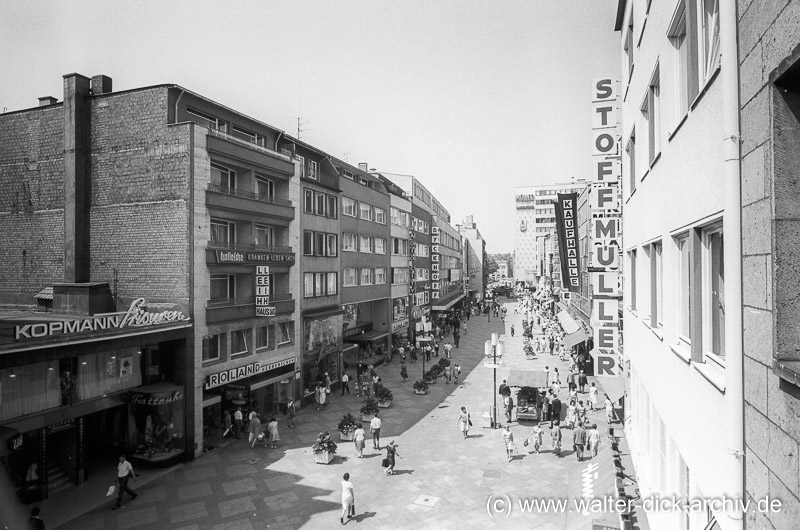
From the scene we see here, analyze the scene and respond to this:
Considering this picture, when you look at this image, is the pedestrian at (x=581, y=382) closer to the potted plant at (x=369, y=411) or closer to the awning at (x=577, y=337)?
the awning at (x=577, y=337)

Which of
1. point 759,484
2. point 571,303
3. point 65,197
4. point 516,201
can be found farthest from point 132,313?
point 516,201

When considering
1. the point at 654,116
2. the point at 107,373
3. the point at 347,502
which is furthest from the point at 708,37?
the point at 107,373

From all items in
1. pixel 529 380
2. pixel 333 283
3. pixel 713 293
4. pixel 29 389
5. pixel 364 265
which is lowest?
pixel 529 380

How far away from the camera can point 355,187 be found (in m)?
39.1

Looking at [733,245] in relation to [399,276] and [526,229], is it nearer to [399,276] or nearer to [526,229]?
[399,276]

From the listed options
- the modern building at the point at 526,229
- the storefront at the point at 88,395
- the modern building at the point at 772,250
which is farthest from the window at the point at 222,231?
the modern building at the point at 526,229

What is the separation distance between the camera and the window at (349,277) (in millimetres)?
37125

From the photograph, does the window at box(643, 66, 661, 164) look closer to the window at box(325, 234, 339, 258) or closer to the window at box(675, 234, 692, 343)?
the window at box(675, 234, 692, 343)

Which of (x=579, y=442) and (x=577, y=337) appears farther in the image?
(x=577, y=337)

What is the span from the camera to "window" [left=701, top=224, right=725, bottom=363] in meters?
5.98

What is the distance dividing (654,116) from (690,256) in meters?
4.96

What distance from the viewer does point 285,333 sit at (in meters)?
29.0

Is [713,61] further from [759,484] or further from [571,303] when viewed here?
[571,303]

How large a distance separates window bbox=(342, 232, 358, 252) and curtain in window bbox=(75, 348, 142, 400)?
61.2 feet
